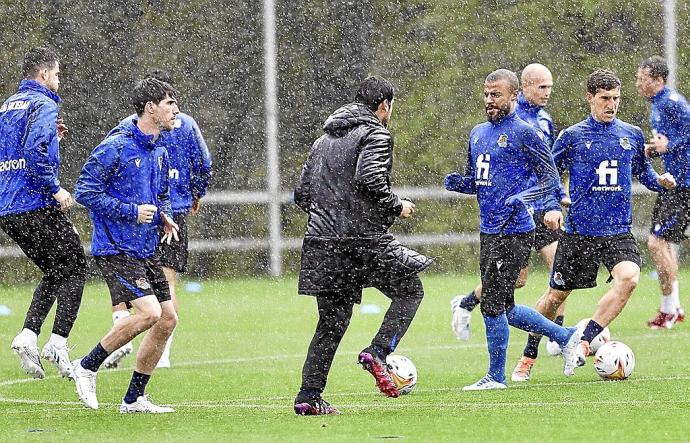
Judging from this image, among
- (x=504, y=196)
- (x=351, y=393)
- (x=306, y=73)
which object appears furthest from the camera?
(x=306, y=73)

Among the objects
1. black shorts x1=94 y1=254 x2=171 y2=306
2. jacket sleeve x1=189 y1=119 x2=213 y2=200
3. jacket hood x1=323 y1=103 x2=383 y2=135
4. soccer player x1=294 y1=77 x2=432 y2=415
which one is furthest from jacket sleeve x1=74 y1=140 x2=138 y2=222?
jacket sleeve x1=189 y1=119 x2=213 y2=200

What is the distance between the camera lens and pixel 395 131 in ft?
71.8

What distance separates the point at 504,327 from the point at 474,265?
11.9 metres

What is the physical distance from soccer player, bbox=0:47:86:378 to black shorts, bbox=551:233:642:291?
349 centimetres

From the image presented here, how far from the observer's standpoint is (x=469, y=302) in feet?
41.1

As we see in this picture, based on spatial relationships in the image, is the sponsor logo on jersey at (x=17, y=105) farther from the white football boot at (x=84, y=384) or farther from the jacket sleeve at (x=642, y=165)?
the jacket sleeve at (x=642, y=165)

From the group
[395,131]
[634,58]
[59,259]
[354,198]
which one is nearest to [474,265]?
[395,131]

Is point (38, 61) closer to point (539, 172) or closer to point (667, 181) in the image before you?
point (539, 172)

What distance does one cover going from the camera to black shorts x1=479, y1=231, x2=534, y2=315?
33.1 feet

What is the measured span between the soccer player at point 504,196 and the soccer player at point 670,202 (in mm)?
4330

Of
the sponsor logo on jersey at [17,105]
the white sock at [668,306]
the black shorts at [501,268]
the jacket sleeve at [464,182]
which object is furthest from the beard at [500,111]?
the white sock at [668,306]

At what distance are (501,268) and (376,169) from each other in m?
1.74

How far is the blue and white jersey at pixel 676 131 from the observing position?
14250 millimetres

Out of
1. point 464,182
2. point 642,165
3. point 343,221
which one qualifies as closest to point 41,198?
point 464,182
